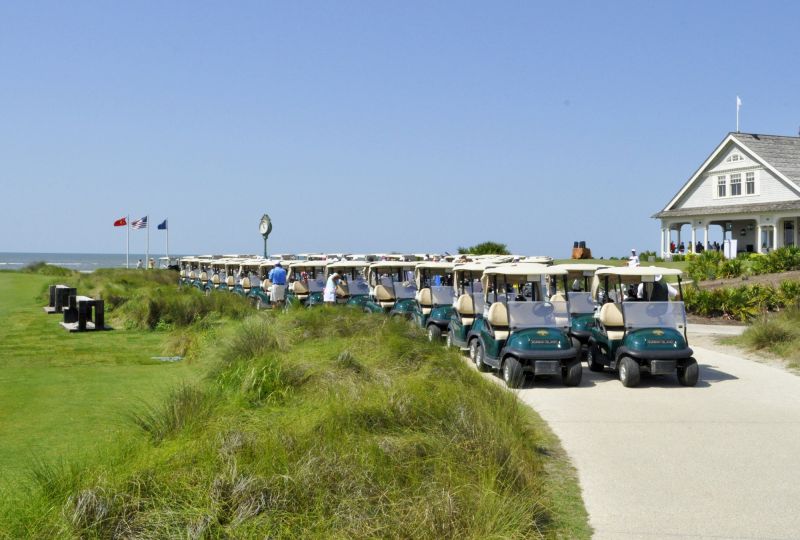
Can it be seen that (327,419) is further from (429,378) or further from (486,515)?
(429,378)

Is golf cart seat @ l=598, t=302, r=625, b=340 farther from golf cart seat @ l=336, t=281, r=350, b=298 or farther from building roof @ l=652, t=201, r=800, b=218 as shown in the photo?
building roof @ l=652, t=201, r=800, b=218

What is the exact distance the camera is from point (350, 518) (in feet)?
15.9

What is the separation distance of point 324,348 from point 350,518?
6014mm

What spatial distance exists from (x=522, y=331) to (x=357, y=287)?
354 inches

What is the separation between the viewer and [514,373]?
11211mm

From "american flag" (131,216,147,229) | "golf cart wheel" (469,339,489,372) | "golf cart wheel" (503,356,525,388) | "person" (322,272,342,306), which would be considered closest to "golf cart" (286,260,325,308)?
"person" (322,272,342,306)

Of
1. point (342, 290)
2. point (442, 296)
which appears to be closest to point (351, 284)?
point (342, 290)

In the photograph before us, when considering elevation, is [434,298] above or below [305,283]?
below

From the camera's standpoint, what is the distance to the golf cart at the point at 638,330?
37.3 feet

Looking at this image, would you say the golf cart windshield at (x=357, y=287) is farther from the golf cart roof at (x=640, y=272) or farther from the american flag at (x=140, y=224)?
the american flag at (x=140, y=224)

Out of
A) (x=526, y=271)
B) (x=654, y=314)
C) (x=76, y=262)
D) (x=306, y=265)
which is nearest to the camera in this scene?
(x=654, y=314)

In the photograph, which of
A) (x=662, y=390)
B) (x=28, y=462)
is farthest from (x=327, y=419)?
(x=662, y=390)

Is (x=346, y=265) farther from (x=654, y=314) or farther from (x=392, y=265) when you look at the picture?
(x=654, y=314)

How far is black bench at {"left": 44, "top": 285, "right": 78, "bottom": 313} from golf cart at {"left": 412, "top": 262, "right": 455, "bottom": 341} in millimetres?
8862
